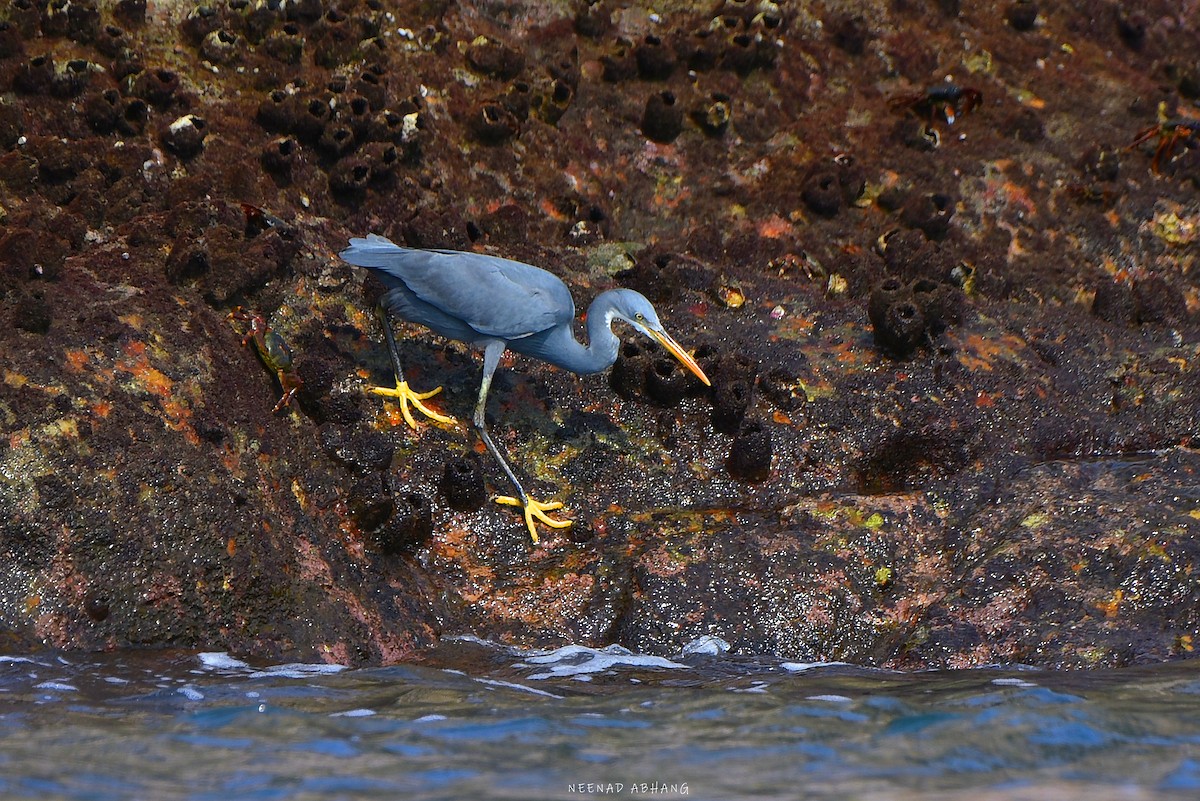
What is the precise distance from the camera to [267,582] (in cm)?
571

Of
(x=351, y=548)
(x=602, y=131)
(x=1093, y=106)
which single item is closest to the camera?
(x=351, y=548)

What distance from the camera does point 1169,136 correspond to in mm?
10766

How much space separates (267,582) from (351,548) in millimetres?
640

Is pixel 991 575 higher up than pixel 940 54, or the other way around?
pixel 940 54

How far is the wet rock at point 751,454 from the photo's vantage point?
23.5 ft

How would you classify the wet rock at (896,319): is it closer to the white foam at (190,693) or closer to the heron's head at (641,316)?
the heron's head at (641,316)

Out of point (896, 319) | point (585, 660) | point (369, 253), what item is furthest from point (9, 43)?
point (896, 319)

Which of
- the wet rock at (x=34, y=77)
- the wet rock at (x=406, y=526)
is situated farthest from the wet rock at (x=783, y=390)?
the wet rock at (x=34, y=77)

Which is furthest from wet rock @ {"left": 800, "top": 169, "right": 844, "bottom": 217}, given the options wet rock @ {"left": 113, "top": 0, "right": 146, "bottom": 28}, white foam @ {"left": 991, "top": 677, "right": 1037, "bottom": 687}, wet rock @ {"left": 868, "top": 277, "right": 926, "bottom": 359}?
wet rock @ {"left": 113, "top": 0, "right": 146, "bottom": 28}

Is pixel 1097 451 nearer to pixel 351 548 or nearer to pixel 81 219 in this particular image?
pixel 351 548

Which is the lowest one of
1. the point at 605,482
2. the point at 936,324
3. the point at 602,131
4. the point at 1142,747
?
the point at 1142,747

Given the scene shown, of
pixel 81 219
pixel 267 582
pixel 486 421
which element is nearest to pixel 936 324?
pixel 486 421

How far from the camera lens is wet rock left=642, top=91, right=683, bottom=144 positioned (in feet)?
32.7

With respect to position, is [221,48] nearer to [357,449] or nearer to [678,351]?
[357,449]
